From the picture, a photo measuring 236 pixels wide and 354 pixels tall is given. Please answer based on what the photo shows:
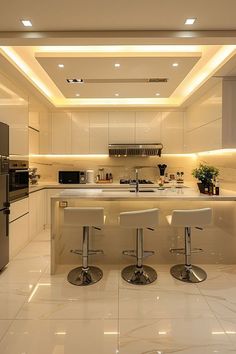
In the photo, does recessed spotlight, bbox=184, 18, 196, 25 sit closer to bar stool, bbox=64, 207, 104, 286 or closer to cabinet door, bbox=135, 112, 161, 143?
bar stool, bbox=64, 207, 104, 286

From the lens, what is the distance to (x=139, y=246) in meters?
2.96

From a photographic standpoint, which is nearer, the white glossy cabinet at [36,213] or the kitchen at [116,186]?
the kitchen at [116,186]

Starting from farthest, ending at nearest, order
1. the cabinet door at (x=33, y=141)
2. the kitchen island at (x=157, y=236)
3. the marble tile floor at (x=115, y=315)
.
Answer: the cabinet door at (x=33, y=141) → the kitchen island at (x=157, y=236) → the marble tile floor at (x=115, y=315)

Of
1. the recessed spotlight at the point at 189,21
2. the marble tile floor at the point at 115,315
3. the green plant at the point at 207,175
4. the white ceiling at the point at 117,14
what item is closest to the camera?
the marble tile floor at the point at 115,315

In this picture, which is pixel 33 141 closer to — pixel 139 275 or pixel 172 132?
pixel 172 132

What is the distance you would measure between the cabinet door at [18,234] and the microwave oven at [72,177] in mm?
1479

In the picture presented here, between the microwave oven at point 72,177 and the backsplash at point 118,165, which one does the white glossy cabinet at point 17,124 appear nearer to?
the microwave oven at point 72,177

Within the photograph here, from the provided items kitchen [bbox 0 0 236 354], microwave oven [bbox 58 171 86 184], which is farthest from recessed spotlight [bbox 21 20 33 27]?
microwave oven [bbox 58 171 86 184]

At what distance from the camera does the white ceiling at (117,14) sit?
6.75 feet

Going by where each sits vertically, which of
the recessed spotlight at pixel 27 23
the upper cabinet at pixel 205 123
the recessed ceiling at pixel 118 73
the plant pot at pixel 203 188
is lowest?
the plant pot at pixel 203 188

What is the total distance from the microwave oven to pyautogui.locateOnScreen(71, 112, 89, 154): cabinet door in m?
0.48

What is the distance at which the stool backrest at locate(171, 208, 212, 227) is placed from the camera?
2832 mm

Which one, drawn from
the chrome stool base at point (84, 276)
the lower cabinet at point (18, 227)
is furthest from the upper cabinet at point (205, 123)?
the lower cabinet at point (18, 227)

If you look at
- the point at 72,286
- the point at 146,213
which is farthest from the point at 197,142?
the point at 72,286
